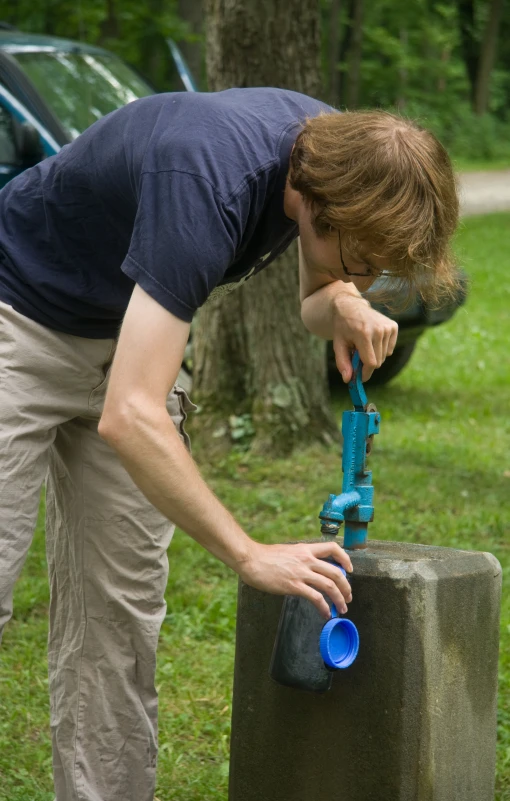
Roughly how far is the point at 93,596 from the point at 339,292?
35.4 inches

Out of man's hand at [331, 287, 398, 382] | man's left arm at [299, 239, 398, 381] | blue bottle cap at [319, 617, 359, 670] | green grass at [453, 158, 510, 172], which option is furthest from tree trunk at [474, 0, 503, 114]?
blue bottle cap at [319, 617, 359, 670]

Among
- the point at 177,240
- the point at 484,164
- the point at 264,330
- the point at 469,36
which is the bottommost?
the point at 484,164

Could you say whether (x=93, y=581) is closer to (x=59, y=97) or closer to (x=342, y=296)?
(x=342, y=296)

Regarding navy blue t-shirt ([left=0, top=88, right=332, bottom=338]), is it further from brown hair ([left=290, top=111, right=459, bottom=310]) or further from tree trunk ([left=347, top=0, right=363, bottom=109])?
tree trunk ([left=347, top=0, right=363, bottom=109])

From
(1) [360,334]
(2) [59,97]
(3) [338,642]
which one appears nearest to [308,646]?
(3) [338,642]

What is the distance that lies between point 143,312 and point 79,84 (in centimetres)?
499

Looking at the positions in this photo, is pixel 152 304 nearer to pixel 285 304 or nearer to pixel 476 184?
pixel 285 304

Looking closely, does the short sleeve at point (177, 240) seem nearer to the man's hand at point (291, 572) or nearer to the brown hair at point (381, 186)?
the brown hair at point (381, 186)

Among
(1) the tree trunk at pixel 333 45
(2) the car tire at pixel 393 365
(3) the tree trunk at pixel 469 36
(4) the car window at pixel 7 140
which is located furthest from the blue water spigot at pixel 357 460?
(3) the tree trunk at pixel 469 36

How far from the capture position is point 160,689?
3486 mm

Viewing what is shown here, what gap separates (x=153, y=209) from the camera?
6.17ft

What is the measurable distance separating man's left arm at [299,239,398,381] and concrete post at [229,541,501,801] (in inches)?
17.1

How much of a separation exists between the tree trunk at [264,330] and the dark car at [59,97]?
0.57 metres

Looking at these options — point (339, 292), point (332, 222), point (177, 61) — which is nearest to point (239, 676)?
point (339, 292)
